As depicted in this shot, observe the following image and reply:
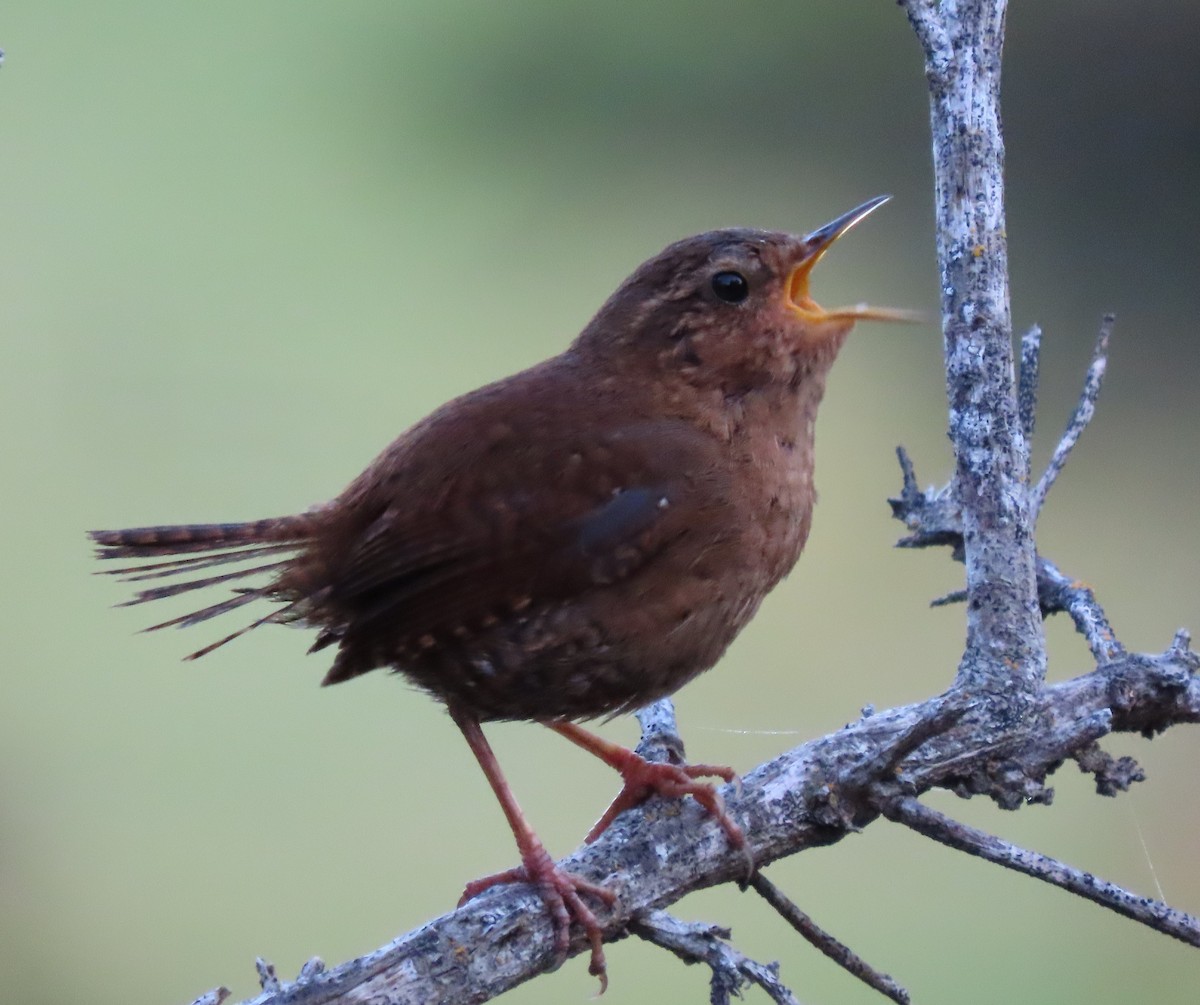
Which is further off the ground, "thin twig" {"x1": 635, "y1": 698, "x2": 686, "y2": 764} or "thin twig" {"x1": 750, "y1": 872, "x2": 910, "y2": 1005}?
"thin twig" {"x1": 635, "y1": 698, "x2": 686, "y2": 764}

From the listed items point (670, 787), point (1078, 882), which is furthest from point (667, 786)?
point (1078, 882)

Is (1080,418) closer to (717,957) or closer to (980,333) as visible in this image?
(980,333)

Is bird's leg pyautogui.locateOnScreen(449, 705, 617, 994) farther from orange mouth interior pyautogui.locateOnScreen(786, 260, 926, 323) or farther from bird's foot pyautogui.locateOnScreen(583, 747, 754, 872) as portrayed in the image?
orange mouth interior pyautogui.locateOnScreen(786, 260, 926, 323)

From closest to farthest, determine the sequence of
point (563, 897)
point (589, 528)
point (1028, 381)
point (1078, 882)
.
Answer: point (1078, 882) < point (563, 897) < point (589, 528) < point (1028, 381)

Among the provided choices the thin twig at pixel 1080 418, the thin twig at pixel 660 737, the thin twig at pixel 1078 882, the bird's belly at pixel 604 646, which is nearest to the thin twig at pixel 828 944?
the thin twig at pixel 1078 882

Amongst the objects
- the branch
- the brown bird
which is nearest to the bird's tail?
the brown bird

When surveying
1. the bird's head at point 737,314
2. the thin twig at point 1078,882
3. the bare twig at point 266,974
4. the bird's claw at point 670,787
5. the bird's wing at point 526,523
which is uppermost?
the bird's head at point 737,314

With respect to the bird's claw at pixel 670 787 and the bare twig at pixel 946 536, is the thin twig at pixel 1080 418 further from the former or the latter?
the bird's claw at pixel 670 787
